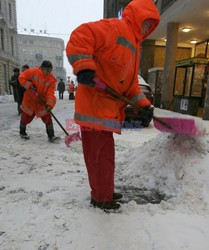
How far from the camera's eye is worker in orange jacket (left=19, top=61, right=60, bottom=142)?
14.1 feet

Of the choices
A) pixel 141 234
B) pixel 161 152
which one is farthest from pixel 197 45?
pixel 141 234

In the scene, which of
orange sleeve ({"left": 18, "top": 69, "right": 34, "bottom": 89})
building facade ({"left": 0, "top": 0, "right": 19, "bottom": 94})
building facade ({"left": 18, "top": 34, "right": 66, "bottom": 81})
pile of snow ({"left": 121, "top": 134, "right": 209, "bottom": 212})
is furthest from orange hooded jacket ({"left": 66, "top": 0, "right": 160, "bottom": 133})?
building facade ({"left": 18, "top": 34, "right": 66, "bottom": 81})

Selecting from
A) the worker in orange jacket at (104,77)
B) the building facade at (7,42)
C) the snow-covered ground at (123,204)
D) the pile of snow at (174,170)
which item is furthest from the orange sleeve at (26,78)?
the building facade at (7,42)

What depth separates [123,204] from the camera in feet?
7.09

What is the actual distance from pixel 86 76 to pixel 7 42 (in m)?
30.5

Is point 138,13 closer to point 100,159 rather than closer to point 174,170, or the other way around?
point 100,159

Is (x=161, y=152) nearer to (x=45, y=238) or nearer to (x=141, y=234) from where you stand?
(x=141, y=234)

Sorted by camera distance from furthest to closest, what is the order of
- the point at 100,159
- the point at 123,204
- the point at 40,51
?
the point at 40,51 < the point at 123,204 < the point at 100,159

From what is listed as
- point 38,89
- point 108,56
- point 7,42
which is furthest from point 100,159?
point 7,42

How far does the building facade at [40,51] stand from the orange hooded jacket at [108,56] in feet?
234

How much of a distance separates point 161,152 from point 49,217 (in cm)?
151

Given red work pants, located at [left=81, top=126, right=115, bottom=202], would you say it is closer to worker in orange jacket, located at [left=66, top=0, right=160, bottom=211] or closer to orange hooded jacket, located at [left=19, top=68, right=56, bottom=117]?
worker in orange jacket, located at [left=66, top=0, right=160, bottom=211]

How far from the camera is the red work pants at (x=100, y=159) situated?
1.93 m

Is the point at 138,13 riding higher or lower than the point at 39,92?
higher
